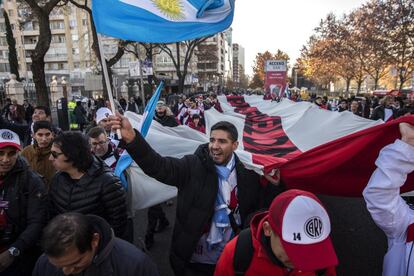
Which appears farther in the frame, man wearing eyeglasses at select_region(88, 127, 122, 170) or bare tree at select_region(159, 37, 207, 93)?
bare tree at select_region(159, 37, 207, 93)

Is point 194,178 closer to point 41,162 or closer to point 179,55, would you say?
point 41,162

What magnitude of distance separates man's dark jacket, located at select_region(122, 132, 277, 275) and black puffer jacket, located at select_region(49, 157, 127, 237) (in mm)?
374

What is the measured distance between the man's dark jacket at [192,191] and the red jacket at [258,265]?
0.70m

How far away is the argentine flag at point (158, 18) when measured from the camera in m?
2.60

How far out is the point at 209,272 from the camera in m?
2.72

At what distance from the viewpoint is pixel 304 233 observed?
1.52 meters

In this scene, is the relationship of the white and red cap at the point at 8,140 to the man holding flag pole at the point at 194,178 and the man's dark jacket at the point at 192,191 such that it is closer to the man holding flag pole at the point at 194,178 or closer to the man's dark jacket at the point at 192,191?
the man holding flag pole at the point at 194,178

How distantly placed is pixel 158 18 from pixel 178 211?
5.17 ft

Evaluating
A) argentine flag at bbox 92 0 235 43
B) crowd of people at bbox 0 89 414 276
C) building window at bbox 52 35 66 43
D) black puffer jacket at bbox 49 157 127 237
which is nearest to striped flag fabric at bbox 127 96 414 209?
crowd of people at bbox 0 89 414 276

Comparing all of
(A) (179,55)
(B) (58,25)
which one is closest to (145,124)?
(A) (179,55)

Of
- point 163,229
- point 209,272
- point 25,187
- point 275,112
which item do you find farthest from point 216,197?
point 275,112

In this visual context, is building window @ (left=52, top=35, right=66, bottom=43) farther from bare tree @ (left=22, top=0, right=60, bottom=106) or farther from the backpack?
the backpack

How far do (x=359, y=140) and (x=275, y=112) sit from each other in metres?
5.70

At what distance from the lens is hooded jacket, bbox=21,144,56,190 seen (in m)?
3.67
